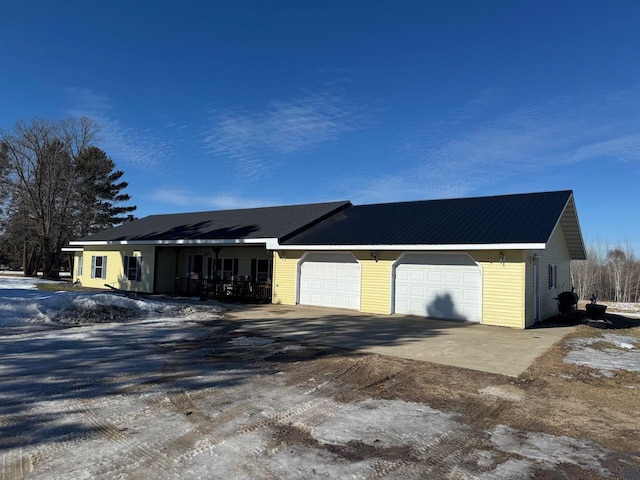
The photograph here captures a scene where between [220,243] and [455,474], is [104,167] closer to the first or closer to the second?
[220,243]

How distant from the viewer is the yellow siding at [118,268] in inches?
894

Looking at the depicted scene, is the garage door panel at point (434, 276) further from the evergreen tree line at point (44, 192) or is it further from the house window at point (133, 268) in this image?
the evergreen tree line at point (44, 192)

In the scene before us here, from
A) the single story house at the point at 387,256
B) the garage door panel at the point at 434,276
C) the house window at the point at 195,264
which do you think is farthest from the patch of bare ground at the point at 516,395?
the house window at the point at 195,264

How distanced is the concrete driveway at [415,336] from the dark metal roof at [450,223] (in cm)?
272

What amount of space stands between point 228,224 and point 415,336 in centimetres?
1366

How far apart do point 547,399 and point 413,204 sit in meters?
13.6

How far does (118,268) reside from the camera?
24.5 meters

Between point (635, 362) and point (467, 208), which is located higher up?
point (467, 208)

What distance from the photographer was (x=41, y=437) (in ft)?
13.7

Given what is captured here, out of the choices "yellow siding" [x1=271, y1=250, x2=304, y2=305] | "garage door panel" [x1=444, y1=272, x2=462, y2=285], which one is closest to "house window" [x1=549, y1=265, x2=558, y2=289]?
"garage door panel" [x1=444, y1=272, x2=462, y2=285]

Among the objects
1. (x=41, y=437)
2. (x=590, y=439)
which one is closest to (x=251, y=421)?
(x=41, y=437)

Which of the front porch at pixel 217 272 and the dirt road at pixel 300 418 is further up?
the front porch at pixel 217 272

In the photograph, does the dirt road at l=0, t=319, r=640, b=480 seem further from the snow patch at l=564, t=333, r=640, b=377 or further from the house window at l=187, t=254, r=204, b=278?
the house window at l=187, t=254, r=204, b=278

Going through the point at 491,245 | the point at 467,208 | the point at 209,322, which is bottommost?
the point at 209,322
